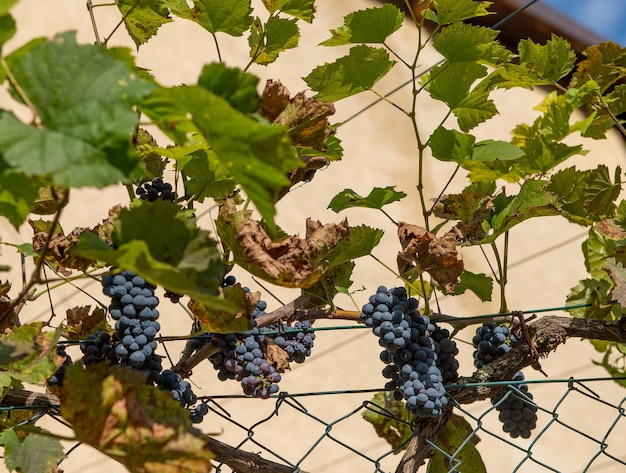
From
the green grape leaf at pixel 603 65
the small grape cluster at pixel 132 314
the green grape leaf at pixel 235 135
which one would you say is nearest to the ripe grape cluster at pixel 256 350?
the small grape cluster at pixel 132 314

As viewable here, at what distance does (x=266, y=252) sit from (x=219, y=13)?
41cm

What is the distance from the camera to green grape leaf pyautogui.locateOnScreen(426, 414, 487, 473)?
114 centimetres

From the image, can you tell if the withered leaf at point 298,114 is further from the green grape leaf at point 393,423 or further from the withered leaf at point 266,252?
the green grape leaf at point 393,423

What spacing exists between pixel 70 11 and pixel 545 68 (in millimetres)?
2474

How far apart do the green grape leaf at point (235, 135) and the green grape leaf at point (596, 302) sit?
25.0 inches

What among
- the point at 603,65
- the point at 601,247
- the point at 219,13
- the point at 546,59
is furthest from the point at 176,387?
the point at 603,65

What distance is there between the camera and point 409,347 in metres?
1.03

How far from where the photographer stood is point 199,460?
0.69m

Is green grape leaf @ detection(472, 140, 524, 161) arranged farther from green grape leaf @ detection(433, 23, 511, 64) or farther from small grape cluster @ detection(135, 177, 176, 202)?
small grape cluster @ detection(135, 177, 176, 202)

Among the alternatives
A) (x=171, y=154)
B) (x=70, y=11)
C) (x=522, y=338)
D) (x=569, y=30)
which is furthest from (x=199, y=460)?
(x=569, y=30)

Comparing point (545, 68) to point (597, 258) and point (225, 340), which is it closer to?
point (597, 258)

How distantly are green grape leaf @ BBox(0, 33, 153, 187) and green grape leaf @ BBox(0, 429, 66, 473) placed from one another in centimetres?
40

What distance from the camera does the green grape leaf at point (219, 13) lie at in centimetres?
113

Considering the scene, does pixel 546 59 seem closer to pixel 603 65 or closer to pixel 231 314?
pixel 603 65
